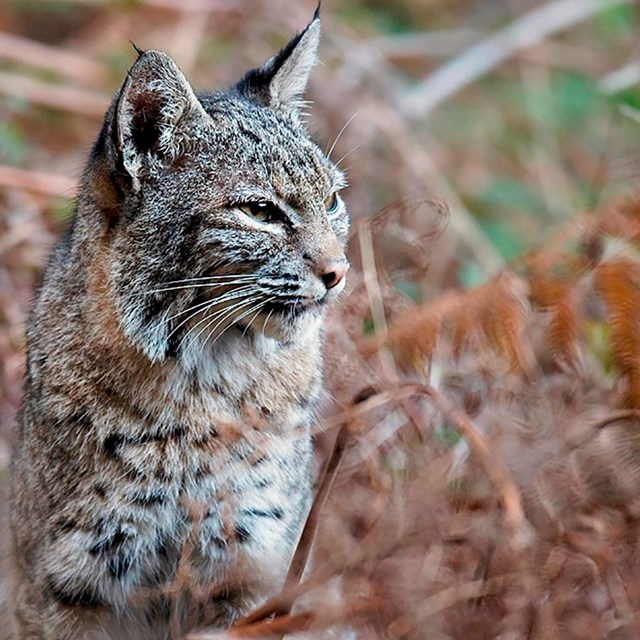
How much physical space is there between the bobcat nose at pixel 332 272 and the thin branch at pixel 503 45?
544cm

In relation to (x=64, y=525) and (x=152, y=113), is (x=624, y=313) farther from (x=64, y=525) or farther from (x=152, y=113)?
(x=64, y=525)

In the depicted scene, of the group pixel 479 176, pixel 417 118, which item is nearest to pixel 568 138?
pixel 479 176

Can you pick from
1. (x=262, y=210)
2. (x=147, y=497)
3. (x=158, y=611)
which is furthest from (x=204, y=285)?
(x=158, y=611)

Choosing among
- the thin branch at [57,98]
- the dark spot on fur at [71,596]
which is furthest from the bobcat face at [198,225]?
the thin branch at [57,98]

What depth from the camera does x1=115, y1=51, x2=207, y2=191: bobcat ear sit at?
151 inches

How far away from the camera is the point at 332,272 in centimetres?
387

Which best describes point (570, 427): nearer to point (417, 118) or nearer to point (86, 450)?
point (86, 450)

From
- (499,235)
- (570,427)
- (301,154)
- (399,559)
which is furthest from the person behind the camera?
(499,235)

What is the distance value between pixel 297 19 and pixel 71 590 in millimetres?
5657

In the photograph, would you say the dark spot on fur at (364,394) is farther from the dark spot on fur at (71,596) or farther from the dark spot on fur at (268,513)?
the dark spot on fur at (71,596)

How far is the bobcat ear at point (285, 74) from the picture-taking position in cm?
442

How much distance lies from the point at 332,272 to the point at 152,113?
0.72 metres

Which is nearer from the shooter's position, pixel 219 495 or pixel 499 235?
pixel 219 495

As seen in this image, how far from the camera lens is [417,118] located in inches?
347
